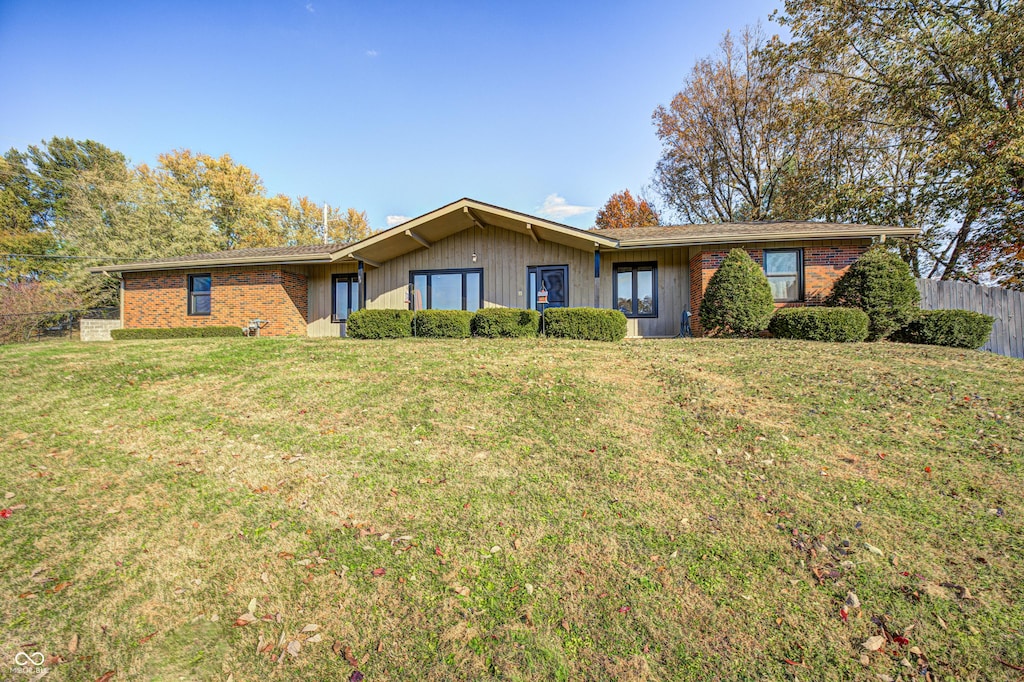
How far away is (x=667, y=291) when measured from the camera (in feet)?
46.5

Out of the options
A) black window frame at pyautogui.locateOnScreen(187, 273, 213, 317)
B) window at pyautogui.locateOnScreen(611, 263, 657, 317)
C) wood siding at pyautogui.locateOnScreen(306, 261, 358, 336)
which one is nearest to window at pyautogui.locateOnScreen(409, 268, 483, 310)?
wood siding at pyautogui.locateOnScreen(306, 261, 358, 336)

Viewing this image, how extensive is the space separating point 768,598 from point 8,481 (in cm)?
664

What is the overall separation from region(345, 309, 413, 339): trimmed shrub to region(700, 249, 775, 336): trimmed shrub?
26.9 ft

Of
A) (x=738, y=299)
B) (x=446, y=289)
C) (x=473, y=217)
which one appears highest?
(x=473, y=217)

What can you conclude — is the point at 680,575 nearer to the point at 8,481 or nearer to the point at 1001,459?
the point at 1001,459

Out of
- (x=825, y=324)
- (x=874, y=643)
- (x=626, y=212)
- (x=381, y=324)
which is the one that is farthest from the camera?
(x=626, y=212)

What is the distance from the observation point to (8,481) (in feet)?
14.4

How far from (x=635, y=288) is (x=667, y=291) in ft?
3.15

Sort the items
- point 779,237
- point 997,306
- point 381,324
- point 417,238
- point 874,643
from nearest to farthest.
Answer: point 874,643, point 997,306, point 779,237, point 381,324, point 417,238

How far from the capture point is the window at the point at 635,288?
563 inches

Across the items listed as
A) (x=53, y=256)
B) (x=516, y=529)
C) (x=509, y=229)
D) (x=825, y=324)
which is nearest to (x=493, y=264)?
(x=509, y=229)

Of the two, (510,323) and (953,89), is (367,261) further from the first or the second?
(953,89)

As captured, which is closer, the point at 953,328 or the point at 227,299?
the point at 953,328

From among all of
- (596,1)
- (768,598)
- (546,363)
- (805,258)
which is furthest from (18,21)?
(805,258)
